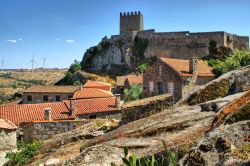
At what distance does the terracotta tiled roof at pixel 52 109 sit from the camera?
43688mm

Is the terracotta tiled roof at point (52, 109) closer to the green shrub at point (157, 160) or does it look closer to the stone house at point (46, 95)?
the stone house at point (46, 95)

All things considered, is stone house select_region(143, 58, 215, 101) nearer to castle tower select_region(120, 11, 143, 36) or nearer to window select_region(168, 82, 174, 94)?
window select_region(168, 82, 174, 94)

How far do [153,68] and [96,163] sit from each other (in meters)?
40.7

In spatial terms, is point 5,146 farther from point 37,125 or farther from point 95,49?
point 95,49

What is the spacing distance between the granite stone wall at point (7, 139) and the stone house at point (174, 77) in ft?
75.8

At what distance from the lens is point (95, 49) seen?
97562 mm

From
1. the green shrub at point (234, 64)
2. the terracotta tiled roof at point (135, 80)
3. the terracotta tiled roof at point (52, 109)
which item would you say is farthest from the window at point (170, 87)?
the terracotta tiled roof at point (135, 80)

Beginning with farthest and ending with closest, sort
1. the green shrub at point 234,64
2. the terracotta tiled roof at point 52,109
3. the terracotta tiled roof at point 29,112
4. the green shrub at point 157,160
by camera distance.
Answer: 1. the green shrub at point 234,64
2. the terracotta tiled roof at point 52,109
3. the terracotta tiled roof at point 29,112
4. the green shrub at point 157,160

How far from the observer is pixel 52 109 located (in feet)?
153

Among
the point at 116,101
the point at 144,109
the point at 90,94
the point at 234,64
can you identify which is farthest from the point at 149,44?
the point at 144,109

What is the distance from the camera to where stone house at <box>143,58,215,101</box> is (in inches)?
1806

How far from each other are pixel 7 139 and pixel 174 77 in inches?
1010

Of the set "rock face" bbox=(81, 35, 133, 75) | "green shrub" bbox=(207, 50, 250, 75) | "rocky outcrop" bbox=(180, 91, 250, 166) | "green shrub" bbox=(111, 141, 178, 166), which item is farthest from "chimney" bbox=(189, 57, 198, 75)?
"rock face" bbox=(81, 35, 133, 75)

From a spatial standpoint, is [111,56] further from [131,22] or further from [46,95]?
[46,95]
